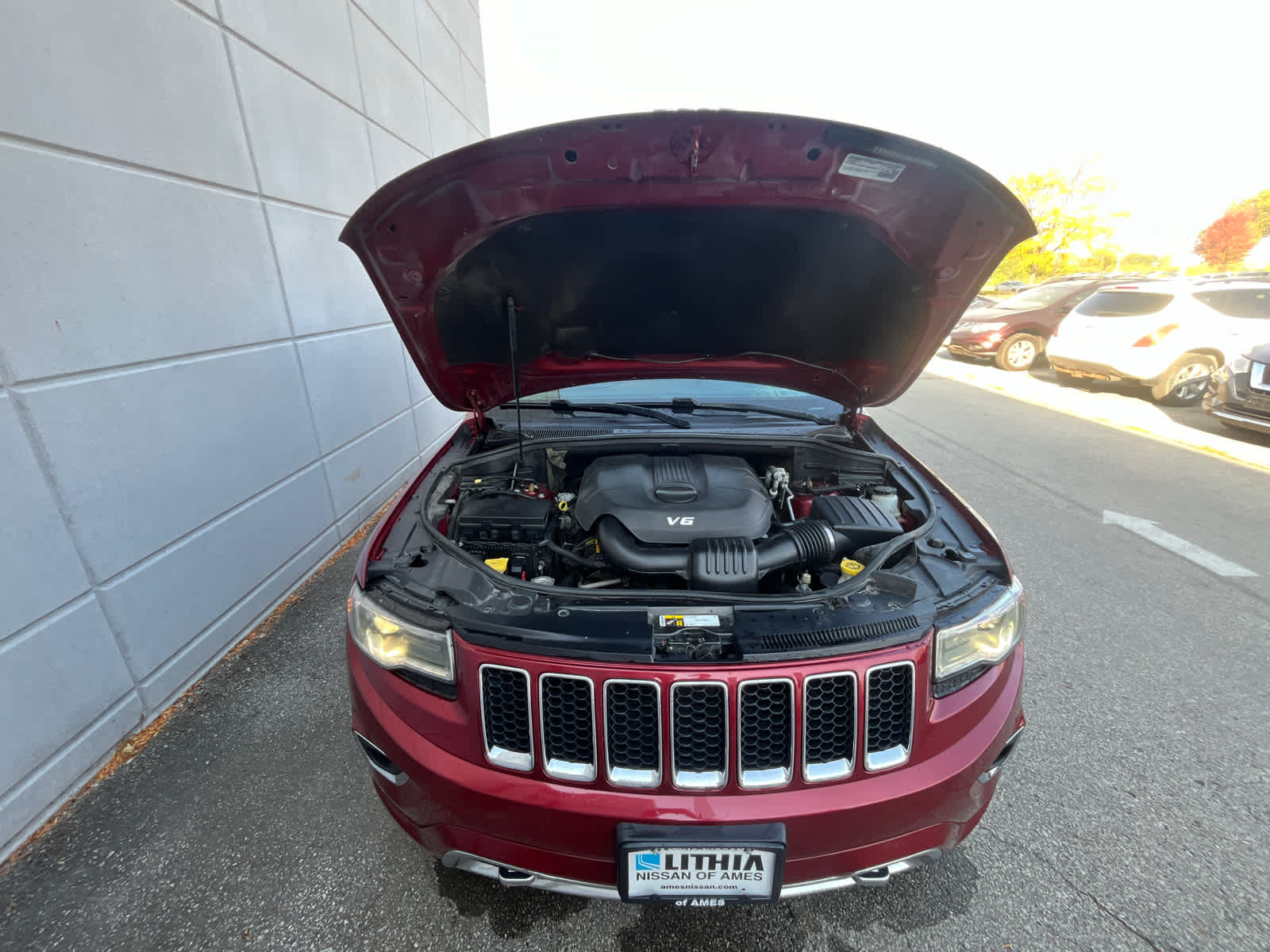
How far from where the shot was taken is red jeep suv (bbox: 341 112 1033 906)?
120 centimetres

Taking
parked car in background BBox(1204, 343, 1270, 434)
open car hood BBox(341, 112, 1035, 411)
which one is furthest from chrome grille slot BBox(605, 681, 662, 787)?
parked car in background BBox(1204, 343, 1270, 434)

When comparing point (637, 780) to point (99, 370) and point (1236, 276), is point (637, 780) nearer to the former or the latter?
point (99, 370)

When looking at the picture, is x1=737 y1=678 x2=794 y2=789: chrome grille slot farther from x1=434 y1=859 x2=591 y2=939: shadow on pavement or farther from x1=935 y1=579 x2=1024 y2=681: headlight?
x1=434 y1=859 x2=591 y2=939: shadow on pavement

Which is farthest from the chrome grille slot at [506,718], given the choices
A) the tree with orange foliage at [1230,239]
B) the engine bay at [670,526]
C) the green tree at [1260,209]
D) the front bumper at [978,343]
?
the green tree at [1260,209]

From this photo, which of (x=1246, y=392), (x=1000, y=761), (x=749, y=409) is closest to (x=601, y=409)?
(x=749, y=409)

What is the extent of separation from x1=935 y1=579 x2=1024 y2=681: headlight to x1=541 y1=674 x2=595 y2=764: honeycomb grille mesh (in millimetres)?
824

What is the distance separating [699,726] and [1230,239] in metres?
54.6

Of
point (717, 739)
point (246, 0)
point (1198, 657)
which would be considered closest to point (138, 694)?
point (717, 739)

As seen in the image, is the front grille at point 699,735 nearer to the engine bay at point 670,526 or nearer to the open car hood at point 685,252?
the engine bay at point 670,526

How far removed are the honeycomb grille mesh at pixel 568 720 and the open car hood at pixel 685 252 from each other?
1349mm

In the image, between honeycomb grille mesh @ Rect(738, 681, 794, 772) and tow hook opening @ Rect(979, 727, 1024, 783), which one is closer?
honeycomb grille mesh @ Rect(738, 681, 794, 772)

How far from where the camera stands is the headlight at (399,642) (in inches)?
49.7

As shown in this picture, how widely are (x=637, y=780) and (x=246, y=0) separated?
398 cm

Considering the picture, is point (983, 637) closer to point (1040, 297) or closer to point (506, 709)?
point (506, 709)
